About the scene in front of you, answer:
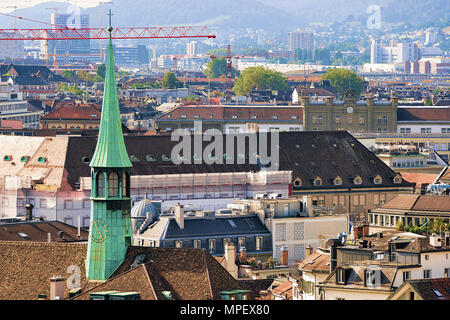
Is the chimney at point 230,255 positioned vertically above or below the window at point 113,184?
below

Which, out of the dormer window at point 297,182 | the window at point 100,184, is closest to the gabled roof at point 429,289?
the window at point 100,184

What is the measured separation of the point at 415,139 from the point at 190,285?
438 feet

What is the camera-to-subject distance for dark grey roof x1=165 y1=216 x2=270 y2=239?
88312 mm

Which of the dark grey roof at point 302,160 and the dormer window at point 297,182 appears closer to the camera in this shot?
the dark grey roof at point 302,160

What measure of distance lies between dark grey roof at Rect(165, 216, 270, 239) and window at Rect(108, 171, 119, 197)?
36.7 metres

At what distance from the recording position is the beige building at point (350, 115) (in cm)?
19038

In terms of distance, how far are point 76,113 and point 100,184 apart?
477 feet

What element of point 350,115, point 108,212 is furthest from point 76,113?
point 108,212

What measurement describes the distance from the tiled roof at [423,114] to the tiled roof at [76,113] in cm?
3181

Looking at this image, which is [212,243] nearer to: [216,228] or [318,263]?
[216,228]

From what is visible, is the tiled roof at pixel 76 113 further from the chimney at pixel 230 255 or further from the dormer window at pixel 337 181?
the chimney at pixel 230 255

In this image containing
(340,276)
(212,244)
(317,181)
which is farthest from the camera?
(317,181)

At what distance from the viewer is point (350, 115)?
19238cm
